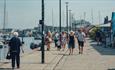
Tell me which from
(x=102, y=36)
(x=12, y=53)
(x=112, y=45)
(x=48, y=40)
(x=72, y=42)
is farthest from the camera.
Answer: (x=102, y=36)

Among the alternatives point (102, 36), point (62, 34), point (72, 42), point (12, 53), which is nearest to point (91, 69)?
point (12, 53)

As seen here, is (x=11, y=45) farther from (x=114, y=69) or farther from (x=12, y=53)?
(x=114, y=69)

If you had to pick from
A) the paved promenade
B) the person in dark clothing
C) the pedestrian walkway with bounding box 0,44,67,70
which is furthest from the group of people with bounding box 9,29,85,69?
the paved promenade

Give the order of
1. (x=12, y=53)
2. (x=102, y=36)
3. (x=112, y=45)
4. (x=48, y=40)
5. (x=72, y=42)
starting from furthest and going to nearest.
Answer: (x=102, y=36)
(x=112, y=45)
(x=48, y=40)
(x=72, y=42)
(x=12, y=53)

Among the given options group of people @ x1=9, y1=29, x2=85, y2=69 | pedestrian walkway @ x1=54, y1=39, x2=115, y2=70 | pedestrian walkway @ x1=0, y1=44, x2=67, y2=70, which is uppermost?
group of people @ x1=9, y1=29, x2=85, y2=69

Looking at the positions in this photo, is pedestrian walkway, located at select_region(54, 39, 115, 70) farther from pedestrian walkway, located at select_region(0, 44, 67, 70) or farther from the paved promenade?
pedestrian walkway, located at select_region(0, 44, 67, 70)

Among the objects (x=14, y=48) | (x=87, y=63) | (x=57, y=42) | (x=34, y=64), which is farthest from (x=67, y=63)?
(x=57, y=42)

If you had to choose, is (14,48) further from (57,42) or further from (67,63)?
(57,42)

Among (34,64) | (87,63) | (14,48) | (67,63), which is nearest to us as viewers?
(14,48)

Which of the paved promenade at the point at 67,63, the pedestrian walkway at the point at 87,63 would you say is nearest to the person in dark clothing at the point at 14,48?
the paved promenade at the point at 67,63

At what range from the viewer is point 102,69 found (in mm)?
19750

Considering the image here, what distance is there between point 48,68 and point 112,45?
23300mm

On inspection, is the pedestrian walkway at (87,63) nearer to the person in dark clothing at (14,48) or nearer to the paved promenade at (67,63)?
the paved promenade at (67,63)

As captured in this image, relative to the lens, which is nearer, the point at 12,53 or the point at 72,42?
the point at 12,53
